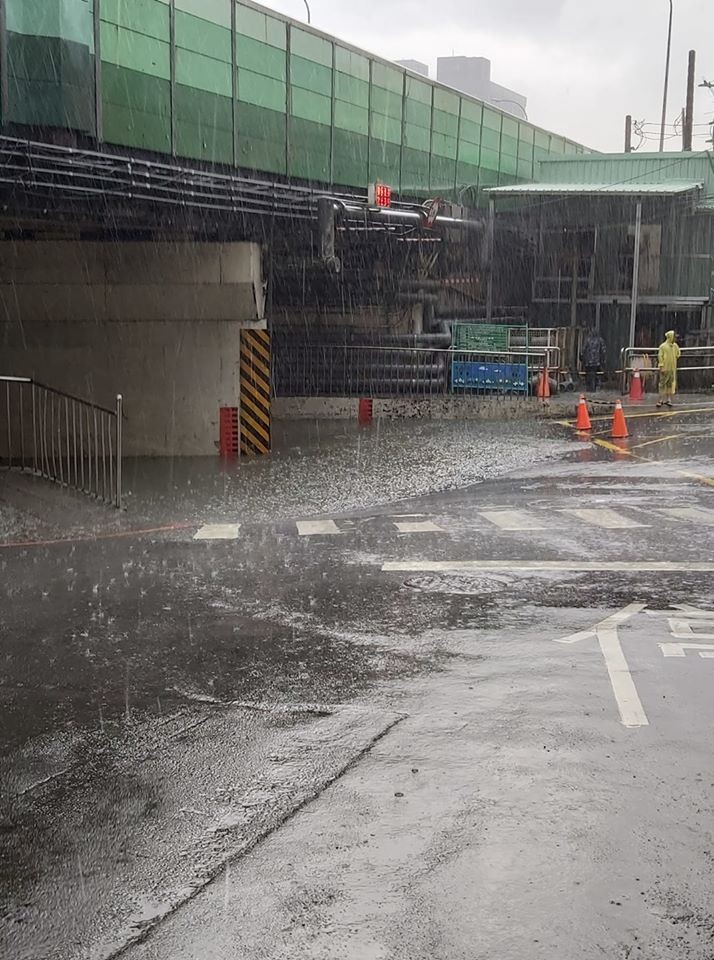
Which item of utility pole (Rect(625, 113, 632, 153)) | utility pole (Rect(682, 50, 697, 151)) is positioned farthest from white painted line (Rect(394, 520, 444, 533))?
utility pole (Rect(625, 113, 632, 153))

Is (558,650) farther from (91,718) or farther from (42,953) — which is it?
(42,953)

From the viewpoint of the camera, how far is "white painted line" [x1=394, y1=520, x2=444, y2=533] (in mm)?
11953

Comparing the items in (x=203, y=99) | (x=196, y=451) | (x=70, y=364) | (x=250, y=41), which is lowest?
(x=196, y=451)

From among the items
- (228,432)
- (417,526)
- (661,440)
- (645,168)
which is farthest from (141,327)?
(645,168)

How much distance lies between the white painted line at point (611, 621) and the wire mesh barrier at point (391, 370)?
18.1 metres

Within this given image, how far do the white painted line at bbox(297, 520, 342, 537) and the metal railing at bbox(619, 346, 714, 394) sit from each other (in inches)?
622

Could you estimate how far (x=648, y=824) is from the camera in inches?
173

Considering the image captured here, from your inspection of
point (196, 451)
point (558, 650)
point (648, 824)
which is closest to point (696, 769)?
point (648, 824)

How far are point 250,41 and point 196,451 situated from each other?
8.56 meters

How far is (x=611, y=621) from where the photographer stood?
7727 mm

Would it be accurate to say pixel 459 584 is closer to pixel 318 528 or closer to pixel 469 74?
pixel 318 528

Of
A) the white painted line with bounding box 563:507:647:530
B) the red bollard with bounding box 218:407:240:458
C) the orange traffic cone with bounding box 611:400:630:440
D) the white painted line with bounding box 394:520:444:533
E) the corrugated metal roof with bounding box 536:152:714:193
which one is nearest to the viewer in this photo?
the white painted line with bounding box 563:507:647:530

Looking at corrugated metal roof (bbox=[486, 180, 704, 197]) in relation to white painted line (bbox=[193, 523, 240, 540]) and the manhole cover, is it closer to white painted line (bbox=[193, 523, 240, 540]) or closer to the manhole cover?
white painted line (bbox=[193, 523, 240, 540])

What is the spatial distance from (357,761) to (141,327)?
622 inches
